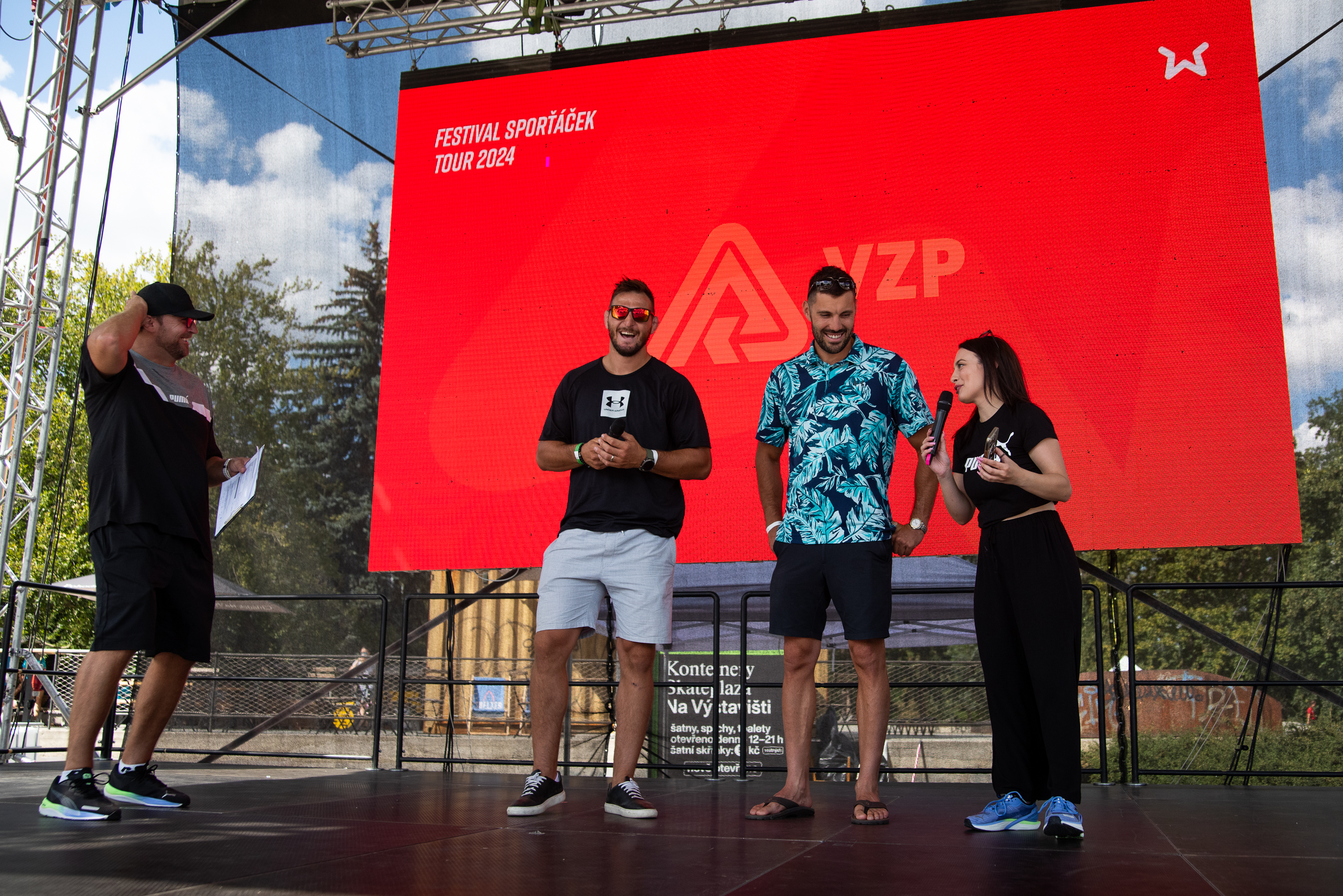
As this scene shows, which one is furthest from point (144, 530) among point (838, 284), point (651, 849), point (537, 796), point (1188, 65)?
point (1188, 65)

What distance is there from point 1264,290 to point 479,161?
3.71 m

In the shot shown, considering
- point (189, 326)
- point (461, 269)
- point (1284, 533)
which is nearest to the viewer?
point (189, 326)

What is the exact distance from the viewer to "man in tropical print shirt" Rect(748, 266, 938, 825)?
95.2 inches

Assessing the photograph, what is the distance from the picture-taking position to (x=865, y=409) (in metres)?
2.51

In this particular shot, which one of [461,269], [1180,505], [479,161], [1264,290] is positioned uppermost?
[479,161]

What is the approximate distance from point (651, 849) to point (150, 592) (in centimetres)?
143

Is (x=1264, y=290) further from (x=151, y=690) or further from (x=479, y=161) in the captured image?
(x=151, y=690)

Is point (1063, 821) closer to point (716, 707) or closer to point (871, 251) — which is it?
point (716, 707)

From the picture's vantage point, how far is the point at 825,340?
2566 mm

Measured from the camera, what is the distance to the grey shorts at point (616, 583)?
101 inches

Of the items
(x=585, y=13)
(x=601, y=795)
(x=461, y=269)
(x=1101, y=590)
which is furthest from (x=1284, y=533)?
(x=585, y=13)

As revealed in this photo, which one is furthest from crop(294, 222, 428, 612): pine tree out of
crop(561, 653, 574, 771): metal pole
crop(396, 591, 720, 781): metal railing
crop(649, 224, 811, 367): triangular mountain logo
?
crop(649, 224, 811, 367): triangular mountain logo

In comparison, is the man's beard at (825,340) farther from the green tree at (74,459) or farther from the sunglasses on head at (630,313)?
the green tree at (74,459)

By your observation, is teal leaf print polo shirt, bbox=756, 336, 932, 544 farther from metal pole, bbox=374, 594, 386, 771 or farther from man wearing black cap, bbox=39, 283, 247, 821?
metal pole, bbox=374, 594, 386, 771
